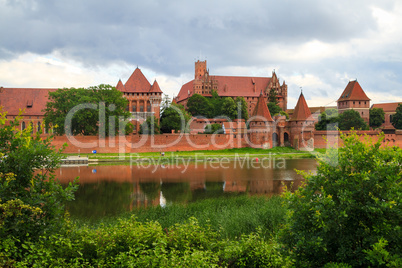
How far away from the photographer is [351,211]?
500 cm

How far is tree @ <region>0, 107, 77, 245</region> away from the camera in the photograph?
514 cm

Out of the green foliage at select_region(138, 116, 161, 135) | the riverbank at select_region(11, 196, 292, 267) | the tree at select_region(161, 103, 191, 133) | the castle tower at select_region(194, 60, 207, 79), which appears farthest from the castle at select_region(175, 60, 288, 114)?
the riverbank at select_region(11, 196, 292, 267)

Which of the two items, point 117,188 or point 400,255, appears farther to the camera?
point 117,188

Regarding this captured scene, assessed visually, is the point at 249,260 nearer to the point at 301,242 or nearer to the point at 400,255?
the point at 301,242

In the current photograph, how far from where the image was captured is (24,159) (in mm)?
5445

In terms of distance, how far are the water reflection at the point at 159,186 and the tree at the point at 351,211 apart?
840 cm

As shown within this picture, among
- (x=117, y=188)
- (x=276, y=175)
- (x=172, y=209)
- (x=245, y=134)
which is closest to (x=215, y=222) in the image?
(x=172, y=209)

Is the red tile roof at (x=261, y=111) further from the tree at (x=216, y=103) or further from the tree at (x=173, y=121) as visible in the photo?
the tree at (x=216, y=103)

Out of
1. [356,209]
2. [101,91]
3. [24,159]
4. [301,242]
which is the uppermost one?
A: [101,91]

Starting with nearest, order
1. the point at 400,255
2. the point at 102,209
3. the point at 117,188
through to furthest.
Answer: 1. the point at 400,255
2. the point at 102,209
3. the point at 117,188

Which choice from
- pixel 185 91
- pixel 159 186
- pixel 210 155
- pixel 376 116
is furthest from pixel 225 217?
pixel 185 91

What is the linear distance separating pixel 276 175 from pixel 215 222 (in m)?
13.9

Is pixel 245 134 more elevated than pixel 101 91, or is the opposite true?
pixel 101 91

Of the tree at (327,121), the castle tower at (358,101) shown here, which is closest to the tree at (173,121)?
the tree at (327,121)
